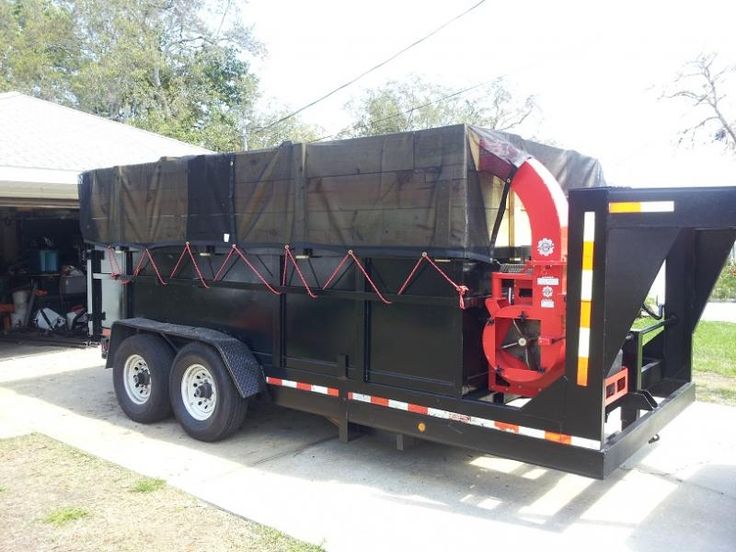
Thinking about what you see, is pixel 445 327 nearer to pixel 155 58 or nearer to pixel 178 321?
pixel 178 321

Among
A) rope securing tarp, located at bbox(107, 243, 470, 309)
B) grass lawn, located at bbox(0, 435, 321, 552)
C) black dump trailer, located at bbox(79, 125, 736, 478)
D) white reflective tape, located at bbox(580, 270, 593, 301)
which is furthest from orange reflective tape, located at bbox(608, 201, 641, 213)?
grass lawn, located at bbox(0, 435, 321, 552)

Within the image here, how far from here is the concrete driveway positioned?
409 centimetres

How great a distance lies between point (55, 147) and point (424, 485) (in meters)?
9.34

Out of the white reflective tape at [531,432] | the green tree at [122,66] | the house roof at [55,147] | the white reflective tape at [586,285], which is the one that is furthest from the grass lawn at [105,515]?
the green tree at [122,66]

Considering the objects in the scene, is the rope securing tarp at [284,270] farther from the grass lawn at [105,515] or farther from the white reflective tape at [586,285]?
the grass lawn at [105,515]

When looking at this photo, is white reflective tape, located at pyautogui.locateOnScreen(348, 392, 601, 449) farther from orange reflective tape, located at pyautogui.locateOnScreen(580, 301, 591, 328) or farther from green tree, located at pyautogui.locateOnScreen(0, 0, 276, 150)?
green tree, located at pyautogui.locateOnScreen(0, 0, 276, 150)

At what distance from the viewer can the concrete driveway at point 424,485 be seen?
4.09 meters

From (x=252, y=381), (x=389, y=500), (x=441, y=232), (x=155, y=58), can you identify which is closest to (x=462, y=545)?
(x=389, y=500)

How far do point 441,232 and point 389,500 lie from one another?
77.1 inches

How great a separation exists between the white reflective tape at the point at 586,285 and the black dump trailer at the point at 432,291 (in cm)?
2

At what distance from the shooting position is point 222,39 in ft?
111

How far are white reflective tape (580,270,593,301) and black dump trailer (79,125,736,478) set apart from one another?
0.06 ft

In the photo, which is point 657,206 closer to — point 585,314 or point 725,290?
point 585,314

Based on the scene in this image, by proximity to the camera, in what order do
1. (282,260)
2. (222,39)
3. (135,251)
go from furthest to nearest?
(222,39), (135,251), (282,260)
